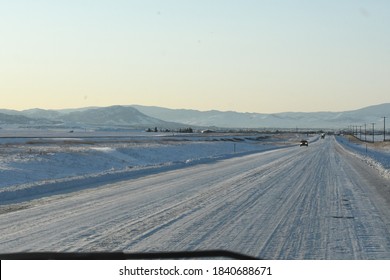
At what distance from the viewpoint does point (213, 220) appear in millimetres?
12273

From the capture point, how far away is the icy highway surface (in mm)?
9398

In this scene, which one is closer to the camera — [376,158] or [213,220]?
[213,220]

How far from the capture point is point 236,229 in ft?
36.7

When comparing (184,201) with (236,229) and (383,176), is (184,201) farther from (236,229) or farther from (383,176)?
(383,176)

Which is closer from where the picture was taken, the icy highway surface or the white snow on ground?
the icy highway surface

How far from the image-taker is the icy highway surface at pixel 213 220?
9398 millimetres

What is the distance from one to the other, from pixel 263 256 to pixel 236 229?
2.56 meters

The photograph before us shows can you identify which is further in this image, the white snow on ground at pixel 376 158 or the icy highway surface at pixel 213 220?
the white snow on ground at pixel 376 158

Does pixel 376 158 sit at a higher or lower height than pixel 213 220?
lower

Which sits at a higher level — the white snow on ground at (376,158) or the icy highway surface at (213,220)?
the icy highway surface at (213,220)

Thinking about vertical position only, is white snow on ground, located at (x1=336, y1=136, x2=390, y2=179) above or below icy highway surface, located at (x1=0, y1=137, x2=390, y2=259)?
below
